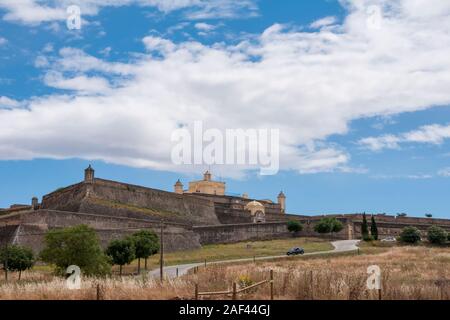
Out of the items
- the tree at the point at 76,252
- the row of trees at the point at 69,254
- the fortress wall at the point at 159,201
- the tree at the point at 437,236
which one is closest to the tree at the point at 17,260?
the row of trees at the point at 69,254

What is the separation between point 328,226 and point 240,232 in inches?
369

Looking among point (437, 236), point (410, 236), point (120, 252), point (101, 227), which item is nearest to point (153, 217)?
point (101, 227)

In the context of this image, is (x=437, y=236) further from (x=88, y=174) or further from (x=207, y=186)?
(x=207, y=186)

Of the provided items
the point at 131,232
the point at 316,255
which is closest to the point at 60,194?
the point at 131,232

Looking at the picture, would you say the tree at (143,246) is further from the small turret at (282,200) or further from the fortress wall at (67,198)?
the small turret at (282,200)

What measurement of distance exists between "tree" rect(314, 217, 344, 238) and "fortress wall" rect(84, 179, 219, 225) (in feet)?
44.7

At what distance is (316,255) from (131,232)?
1585 centimetres

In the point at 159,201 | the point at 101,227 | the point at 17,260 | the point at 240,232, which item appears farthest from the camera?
the point at 159,201

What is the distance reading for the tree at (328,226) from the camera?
63438mm

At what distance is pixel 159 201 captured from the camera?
65250 mm

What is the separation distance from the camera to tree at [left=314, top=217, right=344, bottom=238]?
208 ft

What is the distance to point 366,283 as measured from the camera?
725 inches

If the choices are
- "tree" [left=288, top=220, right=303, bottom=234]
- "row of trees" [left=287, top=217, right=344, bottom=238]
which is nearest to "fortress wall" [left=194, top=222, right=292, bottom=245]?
"tree" [left=288, top=220, right=303, bottom=234]
